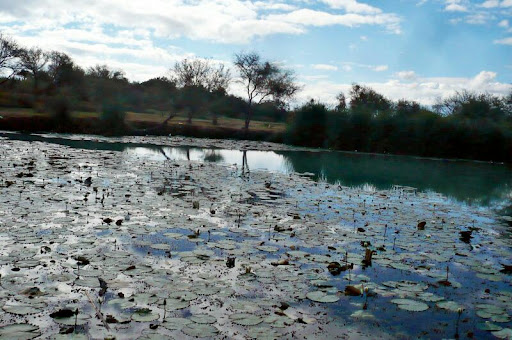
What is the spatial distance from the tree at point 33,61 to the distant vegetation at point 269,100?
0.39 feet

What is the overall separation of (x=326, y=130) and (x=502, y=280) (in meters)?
36.7

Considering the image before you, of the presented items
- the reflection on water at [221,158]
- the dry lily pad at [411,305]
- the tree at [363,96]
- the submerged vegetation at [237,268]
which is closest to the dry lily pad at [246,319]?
the submerged vegetation at [237,268]

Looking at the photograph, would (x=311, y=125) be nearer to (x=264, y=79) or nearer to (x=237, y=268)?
(x=264, y=79)

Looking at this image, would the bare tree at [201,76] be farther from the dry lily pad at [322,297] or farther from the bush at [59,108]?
the dry lily pad at [322,297]

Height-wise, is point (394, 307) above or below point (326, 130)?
below

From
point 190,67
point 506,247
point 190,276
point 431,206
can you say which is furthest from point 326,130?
point 190,276

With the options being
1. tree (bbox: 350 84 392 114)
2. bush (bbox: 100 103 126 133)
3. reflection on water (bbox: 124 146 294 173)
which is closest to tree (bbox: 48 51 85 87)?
bush (bbox: 100 103 126 133)

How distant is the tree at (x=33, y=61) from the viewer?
46825 mm

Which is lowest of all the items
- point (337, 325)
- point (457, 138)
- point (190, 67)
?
point (337, 325)

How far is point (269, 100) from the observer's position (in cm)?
5384

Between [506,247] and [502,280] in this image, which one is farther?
[506,247]

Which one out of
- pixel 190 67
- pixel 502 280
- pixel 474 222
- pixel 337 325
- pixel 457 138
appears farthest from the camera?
pixel 190 67

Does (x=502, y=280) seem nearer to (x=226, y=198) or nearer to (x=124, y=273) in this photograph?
(x=124, y=273)

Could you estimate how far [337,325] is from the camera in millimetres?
4086
